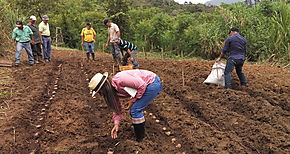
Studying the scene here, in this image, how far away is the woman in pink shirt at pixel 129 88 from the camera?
2.70 m

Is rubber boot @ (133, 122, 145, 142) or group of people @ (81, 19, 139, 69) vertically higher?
group of people @ (81, 19, 139, 69)

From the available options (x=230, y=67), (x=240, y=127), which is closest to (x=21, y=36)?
(x=230, y=67)

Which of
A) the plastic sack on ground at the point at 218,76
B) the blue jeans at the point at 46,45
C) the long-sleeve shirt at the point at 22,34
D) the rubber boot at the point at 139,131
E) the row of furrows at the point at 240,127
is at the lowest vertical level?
the row of furrows at the point at 240,127

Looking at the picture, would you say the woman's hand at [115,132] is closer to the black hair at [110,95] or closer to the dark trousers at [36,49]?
the black hair at [110,95]

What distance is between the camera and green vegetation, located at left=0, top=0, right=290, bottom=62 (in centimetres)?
880

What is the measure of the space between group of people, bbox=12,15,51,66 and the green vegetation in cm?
244

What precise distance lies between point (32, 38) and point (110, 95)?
5900 millimetres

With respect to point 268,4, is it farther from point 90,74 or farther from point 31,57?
point 31,57

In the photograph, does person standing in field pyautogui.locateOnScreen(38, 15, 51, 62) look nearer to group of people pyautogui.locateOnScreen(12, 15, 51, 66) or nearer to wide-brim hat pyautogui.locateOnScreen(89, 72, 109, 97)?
group of people pyautogui.locateOnScreen(12, 15, 51, 66)

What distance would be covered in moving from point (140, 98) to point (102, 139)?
91cm

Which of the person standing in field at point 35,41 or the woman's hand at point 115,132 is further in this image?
the person standing in field at point 35,41

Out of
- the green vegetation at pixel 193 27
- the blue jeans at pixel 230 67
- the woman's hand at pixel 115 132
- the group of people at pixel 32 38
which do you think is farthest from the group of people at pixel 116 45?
the woman's hand at pixel 115 132

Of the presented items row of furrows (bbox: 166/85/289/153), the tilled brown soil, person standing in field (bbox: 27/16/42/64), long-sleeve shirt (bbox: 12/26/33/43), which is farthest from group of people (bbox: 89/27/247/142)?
person standing in field (bbox: 27/16/42/64)

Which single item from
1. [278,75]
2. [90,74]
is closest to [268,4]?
[278,75]
